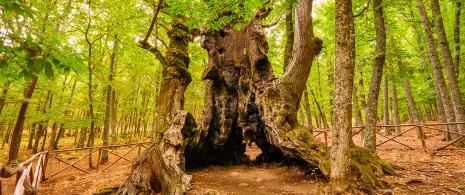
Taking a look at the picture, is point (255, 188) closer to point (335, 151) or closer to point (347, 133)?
point (335, 151)

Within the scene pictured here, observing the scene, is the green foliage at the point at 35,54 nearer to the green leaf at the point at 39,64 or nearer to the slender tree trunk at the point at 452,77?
the green leaf at the point at 39,64

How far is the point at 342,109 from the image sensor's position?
14.1 feet

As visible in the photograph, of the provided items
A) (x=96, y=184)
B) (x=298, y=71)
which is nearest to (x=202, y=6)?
(x=298, y=71)

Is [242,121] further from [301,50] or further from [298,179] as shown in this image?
Answer: [301,50]

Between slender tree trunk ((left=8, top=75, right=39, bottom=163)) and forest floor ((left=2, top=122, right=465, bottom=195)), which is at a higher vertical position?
slender tree trunk ((left=8, top=75, right=39, bottom=163))

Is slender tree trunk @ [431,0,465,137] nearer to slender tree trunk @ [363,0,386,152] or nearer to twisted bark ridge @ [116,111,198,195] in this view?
slender tree trunk @ [363,0,386,152]

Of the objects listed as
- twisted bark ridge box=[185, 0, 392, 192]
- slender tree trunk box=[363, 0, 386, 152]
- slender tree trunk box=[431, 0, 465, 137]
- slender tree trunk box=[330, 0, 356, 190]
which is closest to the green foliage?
slender tree trunk box=[330, 0, 356, 190]

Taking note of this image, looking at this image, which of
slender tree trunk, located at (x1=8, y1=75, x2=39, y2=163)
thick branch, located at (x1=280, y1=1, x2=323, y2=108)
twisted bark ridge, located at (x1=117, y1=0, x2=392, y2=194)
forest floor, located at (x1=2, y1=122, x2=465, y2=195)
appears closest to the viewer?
twisted bark ridge, located at (x1=117, y1=0, x2=392, y2=194)

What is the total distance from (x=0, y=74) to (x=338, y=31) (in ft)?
16.2

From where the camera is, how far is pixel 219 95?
8391 mm

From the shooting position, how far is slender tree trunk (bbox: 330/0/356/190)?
4227mm

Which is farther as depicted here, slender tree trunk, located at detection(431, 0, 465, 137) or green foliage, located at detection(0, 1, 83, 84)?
slender tree trunk, located at detection(431, 0, 465, 137)

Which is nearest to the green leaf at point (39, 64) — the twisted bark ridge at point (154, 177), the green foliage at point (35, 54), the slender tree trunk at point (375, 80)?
the green foliage at point (35, 54)

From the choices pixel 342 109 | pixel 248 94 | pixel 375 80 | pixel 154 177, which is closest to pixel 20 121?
pixel 154 177
